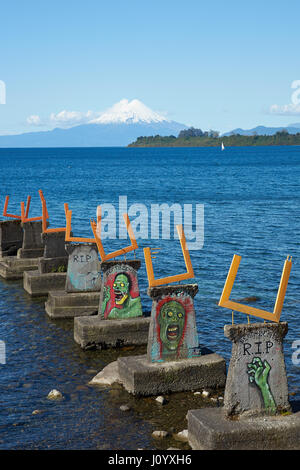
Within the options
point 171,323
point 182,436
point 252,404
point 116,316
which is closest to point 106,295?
point 116,316

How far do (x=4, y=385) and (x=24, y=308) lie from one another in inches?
267

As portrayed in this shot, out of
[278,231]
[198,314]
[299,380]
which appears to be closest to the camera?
[299,380]

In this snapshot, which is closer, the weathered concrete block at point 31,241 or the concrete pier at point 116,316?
the concrete pier at point 116,316

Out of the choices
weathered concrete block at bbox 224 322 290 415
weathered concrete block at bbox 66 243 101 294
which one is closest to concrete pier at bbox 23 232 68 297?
weathered concrete block at bbox 66 243 101 294

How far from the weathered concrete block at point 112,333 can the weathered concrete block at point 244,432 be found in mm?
5528

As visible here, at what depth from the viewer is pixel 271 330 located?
34.9 ft

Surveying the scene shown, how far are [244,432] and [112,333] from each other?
248 inches

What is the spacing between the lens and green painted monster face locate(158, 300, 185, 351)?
1323 centimetres

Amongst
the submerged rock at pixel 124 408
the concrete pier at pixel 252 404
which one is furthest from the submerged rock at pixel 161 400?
the concrete pier at pixel 252 404

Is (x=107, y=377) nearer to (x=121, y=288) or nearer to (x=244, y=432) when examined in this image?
(x=121, y=288)

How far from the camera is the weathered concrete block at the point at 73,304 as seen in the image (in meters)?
18.6

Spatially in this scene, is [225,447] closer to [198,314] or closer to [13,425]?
[13,425]

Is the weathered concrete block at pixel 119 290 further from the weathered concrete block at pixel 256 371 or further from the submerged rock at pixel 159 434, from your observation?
the weathered concrete block at pixel 256 371

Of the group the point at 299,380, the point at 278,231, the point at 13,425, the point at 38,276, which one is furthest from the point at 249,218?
the point at 13,425
